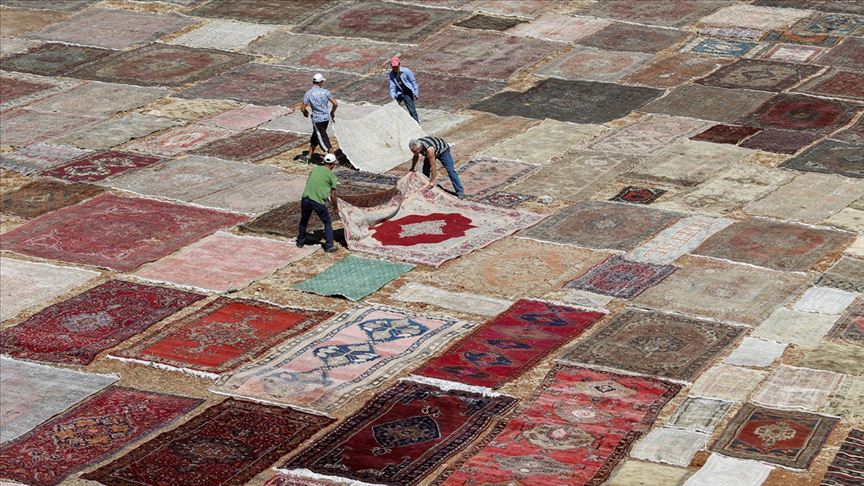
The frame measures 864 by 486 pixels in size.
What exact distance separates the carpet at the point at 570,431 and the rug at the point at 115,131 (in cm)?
944

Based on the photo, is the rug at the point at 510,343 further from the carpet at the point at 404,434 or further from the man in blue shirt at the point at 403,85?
the man in blue shirt at the point at 403,85

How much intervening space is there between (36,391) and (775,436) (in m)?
6.24

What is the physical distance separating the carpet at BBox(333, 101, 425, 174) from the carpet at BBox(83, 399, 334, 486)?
6.73m

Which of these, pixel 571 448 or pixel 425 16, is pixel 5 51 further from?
pixel 571 448

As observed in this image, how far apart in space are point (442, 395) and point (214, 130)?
9120 millimetres

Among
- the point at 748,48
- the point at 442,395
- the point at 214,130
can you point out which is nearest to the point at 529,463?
the point at 442,395

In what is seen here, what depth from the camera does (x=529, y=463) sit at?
1116 cm

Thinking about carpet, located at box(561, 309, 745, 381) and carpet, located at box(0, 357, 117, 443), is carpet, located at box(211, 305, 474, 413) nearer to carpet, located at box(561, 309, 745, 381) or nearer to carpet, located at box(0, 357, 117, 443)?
carpet, located at box(0, 357, 117, 443)

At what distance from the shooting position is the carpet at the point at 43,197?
17.6 m

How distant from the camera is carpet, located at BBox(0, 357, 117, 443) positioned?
12508 millimetres

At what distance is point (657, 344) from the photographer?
43.4ft

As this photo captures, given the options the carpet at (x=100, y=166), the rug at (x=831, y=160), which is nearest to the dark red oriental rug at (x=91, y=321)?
the carpet at (x=100, y=166)

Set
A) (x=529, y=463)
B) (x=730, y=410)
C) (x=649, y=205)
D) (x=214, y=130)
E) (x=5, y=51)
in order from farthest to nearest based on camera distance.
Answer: (x=5, y=51)
(x=214, y=130)
(x=649, y=205)
(x=730, y=410)
(x=529, y=463)

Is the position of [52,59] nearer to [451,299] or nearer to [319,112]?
[319,112]
